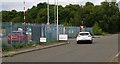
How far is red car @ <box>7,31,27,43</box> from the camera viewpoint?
32.2m

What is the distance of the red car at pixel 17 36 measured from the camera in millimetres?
32225

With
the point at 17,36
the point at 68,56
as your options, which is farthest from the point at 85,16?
the point at 68,56

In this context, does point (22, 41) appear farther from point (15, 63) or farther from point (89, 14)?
point (89, 14)

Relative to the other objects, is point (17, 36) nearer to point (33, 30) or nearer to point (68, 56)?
point (33, 30)

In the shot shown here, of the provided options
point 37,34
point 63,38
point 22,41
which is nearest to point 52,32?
point 63,38

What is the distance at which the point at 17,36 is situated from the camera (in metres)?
34.0

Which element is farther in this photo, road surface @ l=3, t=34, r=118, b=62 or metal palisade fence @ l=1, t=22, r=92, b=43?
metal palisade fence @ l=1, t=22, r=92, b=43

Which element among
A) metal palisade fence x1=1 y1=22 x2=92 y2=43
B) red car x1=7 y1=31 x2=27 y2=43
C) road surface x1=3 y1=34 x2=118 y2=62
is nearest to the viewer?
road surface x1=3 y1=34 x2=118 y2=62

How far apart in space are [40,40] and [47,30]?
5.64 meters

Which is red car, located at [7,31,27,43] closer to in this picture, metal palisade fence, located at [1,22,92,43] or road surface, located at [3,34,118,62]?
metal palisade fence, located at [1,22,92,43]

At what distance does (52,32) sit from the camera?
1841 inches

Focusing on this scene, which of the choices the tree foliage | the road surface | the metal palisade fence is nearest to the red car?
the metal palisade fence

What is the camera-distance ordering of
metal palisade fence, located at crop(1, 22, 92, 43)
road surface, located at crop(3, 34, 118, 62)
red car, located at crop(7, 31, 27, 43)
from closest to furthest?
1. road surface, located at crop(3, 34, 118, 62)
2. red car, located at crop(7, 31, 27, 43)
3. metal palisade fence, located at crop(1, 22, 92, 43)

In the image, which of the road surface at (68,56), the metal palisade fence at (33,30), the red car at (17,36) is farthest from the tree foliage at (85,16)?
the road surface at (68,56)
